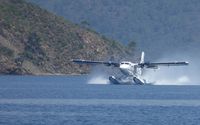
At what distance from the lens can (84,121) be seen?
87000 millimetres

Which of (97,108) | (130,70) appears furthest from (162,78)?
(97,108)

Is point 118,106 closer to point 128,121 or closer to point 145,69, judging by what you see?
point 128,121

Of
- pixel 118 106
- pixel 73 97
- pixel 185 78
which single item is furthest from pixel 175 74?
pixel 118 106

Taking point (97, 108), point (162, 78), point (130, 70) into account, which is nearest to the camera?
point (97, 108)

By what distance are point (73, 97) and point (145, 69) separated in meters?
50.2

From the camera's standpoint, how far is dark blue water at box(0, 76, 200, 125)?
87688mm

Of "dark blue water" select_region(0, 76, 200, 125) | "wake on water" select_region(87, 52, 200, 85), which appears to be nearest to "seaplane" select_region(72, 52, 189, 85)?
"wake on water" select_region(87, 52, 200, 85)

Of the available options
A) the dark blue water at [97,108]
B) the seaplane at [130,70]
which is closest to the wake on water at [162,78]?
the seaplane at [130,70]

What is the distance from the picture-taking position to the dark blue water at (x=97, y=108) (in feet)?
288

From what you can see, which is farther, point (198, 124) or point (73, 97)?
point (73, 97)

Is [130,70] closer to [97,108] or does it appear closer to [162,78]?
[162,78]

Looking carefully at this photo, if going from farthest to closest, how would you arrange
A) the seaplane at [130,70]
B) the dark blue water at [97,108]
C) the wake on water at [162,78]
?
the wake on water at [162,78], the seaplane at [130,70], the dark blue water at [97,108]

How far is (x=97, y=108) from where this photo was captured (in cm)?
10225

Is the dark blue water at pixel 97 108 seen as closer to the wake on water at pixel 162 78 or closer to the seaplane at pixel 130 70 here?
the seaplane at pixel 130 70
